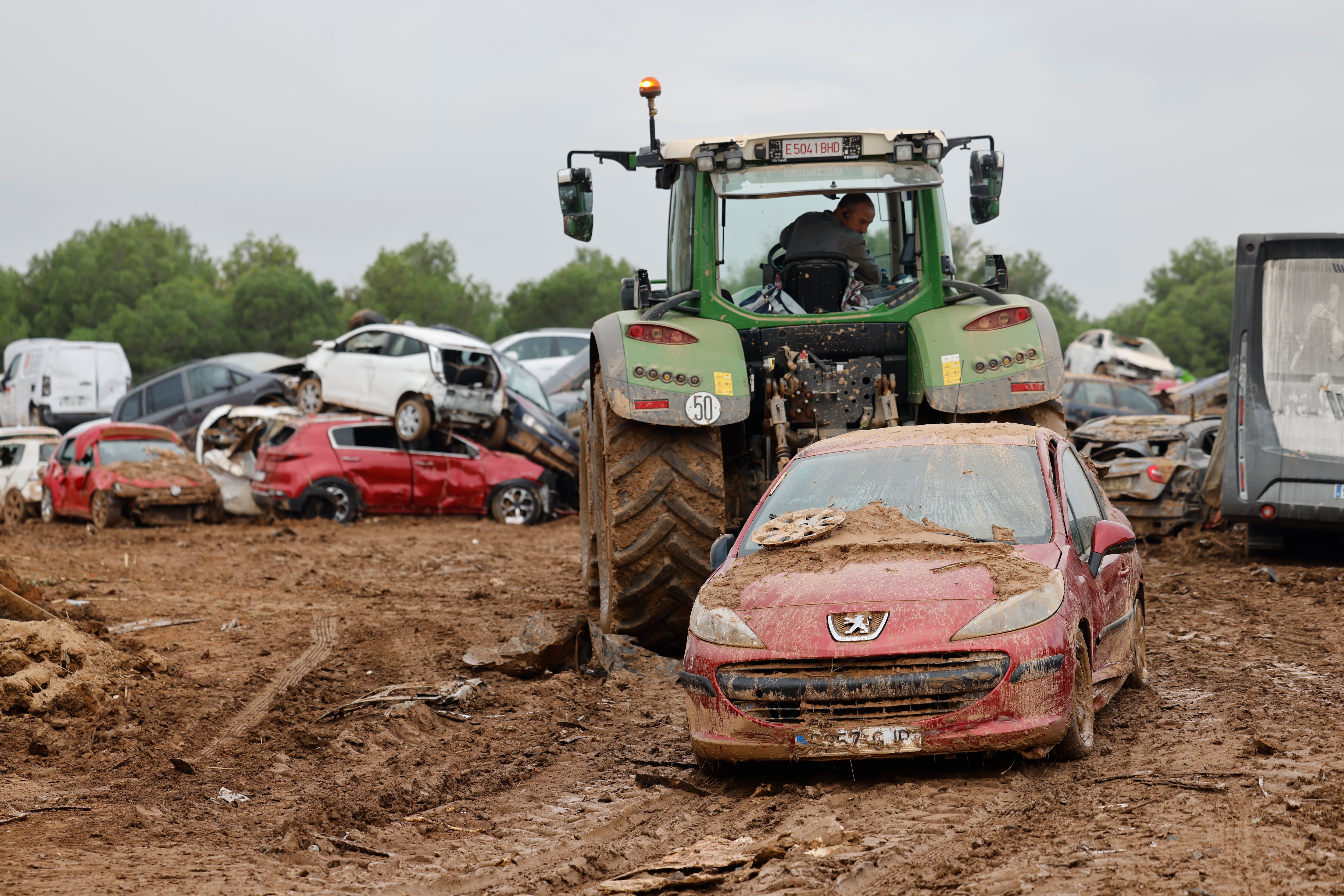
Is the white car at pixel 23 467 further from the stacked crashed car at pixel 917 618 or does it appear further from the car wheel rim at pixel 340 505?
the stacked crashed car at pixel 917 618

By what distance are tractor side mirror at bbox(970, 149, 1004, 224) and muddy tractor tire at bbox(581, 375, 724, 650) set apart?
8.55 feet

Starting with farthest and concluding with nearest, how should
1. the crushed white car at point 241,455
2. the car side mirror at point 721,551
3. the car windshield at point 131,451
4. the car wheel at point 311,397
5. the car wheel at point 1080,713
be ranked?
the car wheel at point 311,397, the crushed white car at point 241,455, the car windshield at point 131,451, the car side mirror at point 721,551, the car wheel at point 1080,713

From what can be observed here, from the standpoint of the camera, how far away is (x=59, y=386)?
33.9 metres

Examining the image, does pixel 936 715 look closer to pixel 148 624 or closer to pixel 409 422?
pixel 148 624

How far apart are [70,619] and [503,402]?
467 inches

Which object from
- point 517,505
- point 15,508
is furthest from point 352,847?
point 15,508

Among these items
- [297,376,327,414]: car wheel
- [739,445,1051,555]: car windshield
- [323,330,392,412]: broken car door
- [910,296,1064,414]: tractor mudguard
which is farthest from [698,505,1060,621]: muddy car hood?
[297,376,327,414]: car wheel

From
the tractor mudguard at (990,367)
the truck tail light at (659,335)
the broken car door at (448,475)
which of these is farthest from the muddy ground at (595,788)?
the broken car door at (448,475)

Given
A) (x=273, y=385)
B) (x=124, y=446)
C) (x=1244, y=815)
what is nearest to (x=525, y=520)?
(x=124, y=446)

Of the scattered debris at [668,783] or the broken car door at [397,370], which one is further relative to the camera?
the broken car door at [397,370]

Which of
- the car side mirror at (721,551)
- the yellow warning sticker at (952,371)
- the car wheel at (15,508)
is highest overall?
the yellow warning sticker at (952,371)

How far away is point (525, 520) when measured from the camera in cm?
2172

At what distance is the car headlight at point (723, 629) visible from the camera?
19.9 ft

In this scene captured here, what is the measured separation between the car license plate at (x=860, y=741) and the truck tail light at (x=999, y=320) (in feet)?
11.9
